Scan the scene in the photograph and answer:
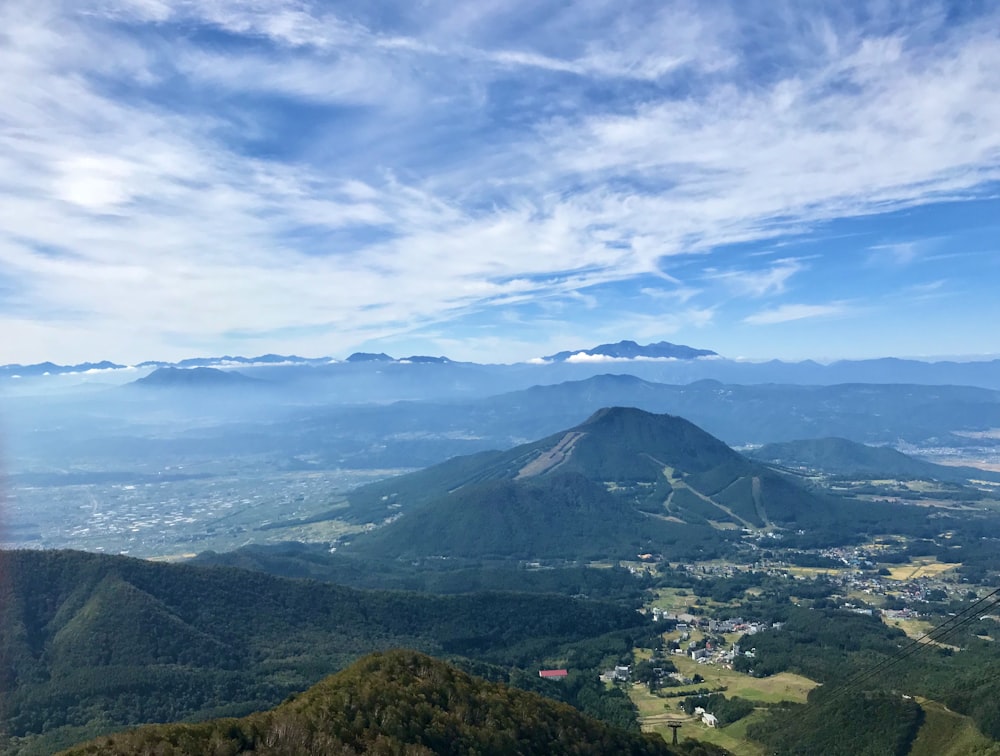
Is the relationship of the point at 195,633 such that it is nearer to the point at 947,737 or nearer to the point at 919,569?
the point at 947,737

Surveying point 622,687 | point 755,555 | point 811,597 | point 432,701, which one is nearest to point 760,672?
point 622,687

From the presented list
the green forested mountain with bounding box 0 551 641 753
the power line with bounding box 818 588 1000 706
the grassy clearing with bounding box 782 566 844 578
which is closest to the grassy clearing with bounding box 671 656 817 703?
the power line with bounding box 818 588 1000 706

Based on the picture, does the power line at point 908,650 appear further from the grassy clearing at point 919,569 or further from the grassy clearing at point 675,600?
the grassy clearing at point 675,600

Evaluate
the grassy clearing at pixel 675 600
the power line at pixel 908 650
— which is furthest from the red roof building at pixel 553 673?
the grassy clearing at pixel 675 600

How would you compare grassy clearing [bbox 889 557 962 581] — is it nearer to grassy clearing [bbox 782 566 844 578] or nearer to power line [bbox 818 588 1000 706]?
grassy clearing [bbox 782 566 844 578]

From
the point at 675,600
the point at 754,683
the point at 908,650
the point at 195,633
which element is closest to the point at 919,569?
the point at 675,600
